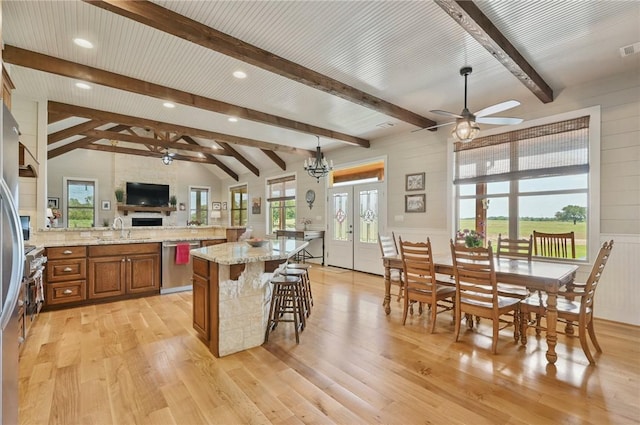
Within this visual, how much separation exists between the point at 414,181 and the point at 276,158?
446 cm

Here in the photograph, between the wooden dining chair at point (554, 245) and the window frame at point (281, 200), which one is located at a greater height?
the window frame at point (281, 200)

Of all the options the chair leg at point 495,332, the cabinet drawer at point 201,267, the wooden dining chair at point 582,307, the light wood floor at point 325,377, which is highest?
the cabinet drawer at point 201,267

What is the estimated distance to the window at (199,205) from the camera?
11719mm

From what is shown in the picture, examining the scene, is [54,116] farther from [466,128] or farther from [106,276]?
[466,128]

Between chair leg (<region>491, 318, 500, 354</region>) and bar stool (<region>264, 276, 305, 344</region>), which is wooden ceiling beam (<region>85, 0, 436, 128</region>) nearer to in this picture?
bar stool (<region>264, 276, 305, 344</region>)

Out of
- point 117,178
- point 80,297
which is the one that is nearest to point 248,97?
point 80,297

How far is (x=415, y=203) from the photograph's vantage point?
5809 millimetres

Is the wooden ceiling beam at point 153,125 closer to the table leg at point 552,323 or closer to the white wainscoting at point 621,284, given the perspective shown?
the white wainscoting at point 621,284

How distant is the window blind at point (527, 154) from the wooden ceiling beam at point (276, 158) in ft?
16.8

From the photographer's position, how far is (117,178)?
10164 millimetres

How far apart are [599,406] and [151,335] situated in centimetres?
378

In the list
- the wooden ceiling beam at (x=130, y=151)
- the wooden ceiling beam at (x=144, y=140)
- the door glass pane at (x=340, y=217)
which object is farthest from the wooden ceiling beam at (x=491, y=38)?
the wooden ceiling beam at (x=130, y=151)

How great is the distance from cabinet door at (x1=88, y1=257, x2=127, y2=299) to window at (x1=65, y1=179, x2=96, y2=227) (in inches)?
268

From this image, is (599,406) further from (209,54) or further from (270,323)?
(209,54)
